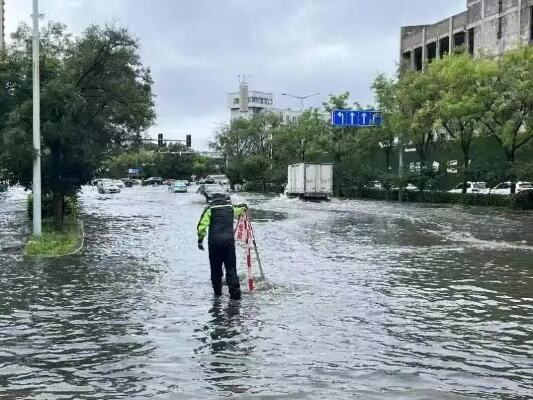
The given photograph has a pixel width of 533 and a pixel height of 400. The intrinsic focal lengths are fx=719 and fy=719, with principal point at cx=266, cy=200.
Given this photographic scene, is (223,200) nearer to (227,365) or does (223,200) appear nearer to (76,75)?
(227,365)

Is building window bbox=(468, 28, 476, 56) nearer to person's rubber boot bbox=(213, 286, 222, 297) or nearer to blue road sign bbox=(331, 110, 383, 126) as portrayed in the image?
blue road sign bbox=(331, 110, 383, 126)

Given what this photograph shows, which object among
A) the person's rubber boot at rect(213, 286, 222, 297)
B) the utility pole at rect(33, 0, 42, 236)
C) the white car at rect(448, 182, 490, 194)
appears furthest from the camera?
the white car at rect(448, 182, 490, 194)

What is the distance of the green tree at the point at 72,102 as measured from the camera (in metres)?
19.5

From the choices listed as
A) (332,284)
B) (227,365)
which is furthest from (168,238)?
(227,365)

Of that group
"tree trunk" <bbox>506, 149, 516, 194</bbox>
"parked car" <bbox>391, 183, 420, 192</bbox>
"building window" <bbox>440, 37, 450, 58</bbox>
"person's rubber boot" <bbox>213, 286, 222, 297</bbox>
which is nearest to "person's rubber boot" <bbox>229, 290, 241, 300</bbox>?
"person's rubber boot" <bbox>213, 286, 222, 297</bbox>

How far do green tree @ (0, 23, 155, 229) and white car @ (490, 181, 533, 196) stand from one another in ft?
90.4

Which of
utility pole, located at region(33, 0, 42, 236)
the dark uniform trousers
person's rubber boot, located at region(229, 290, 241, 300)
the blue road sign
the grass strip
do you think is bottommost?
person's rubber boot, located at region(229, 290, 241, 300)

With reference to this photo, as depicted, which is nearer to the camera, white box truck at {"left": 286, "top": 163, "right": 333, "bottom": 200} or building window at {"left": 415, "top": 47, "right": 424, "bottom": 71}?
white box truck at {"left": 286, "top": 163, "right": 333, "bottom": 200}

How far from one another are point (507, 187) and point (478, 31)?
85.7 feet

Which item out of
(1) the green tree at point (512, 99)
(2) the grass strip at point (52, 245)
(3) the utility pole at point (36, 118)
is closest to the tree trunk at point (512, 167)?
(1) the green tree at point (512, 99)

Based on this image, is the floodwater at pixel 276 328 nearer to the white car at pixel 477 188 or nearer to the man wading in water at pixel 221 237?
the man wading in water at pixel 221 237

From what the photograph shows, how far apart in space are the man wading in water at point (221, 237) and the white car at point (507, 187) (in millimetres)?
36230

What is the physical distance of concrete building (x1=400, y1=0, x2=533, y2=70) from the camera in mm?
61919

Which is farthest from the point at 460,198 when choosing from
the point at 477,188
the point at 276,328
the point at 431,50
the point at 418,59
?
the point at 276,328
